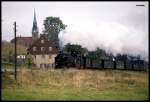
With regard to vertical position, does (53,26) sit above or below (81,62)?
above

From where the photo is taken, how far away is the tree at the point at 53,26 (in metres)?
78.9

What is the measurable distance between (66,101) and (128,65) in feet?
111

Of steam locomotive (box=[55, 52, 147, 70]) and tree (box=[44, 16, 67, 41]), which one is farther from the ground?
tree (box=[44, 16, 67, 41])

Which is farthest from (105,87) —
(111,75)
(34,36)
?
(34,36)

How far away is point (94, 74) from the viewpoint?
35281mm

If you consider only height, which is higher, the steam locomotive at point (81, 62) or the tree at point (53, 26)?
the tree at point (53, 26)

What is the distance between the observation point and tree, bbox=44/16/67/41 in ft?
259

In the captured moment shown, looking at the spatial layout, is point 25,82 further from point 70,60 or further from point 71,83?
point 70,60

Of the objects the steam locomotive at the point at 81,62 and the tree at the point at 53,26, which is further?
the tree at the point at 53,26

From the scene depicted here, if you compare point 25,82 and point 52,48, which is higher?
point 52,48

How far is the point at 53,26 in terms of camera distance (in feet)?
261

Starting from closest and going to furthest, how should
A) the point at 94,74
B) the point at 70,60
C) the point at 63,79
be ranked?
the point at 63,79, the point at 94,74, the point at 70,60

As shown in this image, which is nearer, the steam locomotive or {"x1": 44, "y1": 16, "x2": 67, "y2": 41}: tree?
the steam locomotive

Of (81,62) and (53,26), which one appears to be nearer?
(81,62)
